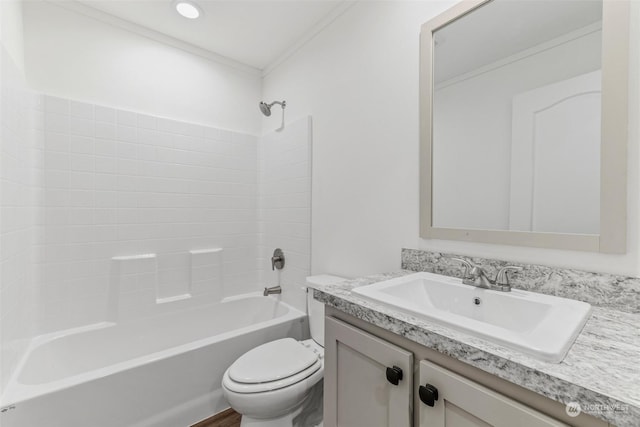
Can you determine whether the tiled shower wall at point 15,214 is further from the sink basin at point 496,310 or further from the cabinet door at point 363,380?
the sink basin at point 496,310

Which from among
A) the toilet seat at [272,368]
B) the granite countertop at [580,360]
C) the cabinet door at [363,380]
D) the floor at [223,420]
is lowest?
the floor at [223,420]

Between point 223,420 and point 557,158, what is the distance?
203 cm

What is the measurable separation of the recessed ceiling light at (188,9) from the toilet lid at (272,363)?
2076mm

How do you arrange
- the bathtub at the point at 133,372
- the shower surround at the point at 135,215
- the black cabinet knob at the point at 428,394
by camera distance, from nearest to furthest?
the black cabinet knob at the point at 428,394 → the bathtub at the point at 133,372 → the shower surround at the point at 135,215

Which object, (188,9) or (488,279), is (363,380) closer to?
(488,279)

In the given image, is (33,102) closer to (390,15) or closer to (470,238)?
(390,15)

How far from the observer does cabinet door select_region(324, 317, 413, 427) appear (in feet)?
2.40

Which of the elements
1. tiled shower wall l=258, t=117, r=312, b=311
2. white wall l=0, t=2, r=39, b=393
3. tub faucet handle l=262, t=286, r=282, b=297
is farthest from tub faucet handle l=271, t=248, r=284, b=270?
white wall l=0, t=2, r=39, b=393

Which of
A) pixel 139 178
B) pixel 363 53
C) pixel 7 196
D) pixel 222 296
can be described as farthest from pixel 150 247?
pixel 363 53

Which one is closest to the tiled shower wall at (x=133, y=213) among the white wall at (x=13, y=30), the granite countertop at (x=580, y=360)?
the white wall at (x=13, y=30)

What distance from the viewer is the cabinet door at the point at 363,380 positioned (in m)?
0.73

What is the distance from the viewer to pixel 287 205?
2232 millimetres

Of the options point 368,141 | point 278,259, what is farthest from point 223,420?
point 368,141

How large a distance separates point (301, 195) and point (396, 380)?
4.94 feet
